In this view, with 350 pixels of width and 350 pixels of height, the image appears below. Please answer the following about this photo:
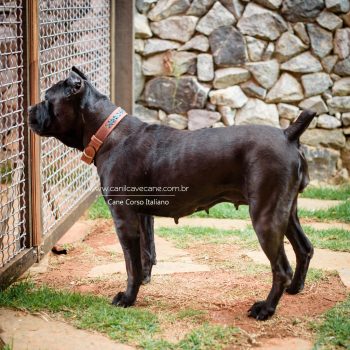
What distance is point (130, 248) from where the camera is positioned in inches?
165

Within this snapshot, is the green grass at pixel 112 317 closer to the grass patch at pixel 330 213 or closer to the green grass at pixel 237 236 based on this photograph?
the green grass at pixel 237 236

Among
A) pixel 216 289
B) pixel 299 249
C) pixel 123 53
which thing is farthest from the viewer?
pixel 123 53

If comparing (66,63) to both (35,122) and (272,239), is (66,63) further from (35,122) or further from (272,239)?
(272,239)

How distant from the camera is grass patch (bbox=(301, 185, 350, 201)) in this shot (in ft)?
23.7

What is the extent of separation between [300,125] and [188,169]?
72 cm

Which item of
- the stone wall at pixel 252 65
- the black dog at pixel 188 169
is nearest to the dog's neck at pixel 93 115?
the black dog at pixel 188 169

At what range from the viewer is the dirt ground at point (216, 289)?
12.7ft

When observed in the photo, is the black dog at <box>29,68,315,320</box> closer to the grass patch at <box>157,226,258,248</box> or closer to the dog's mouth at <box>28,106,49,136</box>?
the dog's mouth at <box>28,106,49,136</box>

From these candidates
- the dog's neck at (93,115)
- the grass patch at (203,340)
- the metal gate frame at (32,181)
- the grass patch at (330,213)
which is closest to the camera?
the grass patch at (203,340)

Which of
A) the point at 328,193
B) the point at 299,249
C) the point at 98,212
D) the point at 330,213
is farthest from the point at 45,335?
the point at 328,193

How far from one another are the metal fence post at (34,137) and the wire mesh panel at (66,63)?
212 mm

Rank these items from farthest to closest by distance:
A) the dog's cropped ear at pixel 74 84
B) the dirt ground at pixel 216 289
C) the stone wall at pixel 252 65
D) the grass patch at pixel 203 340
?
the stone wall at pixel 252 65 → the dog's cropped ear at pixel 74 84 → the dirt ground at pixel 216 289 → the grass patch at pixel 203 340

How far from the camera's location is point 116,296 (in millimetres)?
4270

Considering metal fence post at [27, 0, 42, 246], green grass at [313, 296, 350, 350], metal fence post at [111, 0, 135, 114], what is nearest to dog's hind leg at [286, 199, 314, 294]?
green grass at [313, 296, 350, 350]
